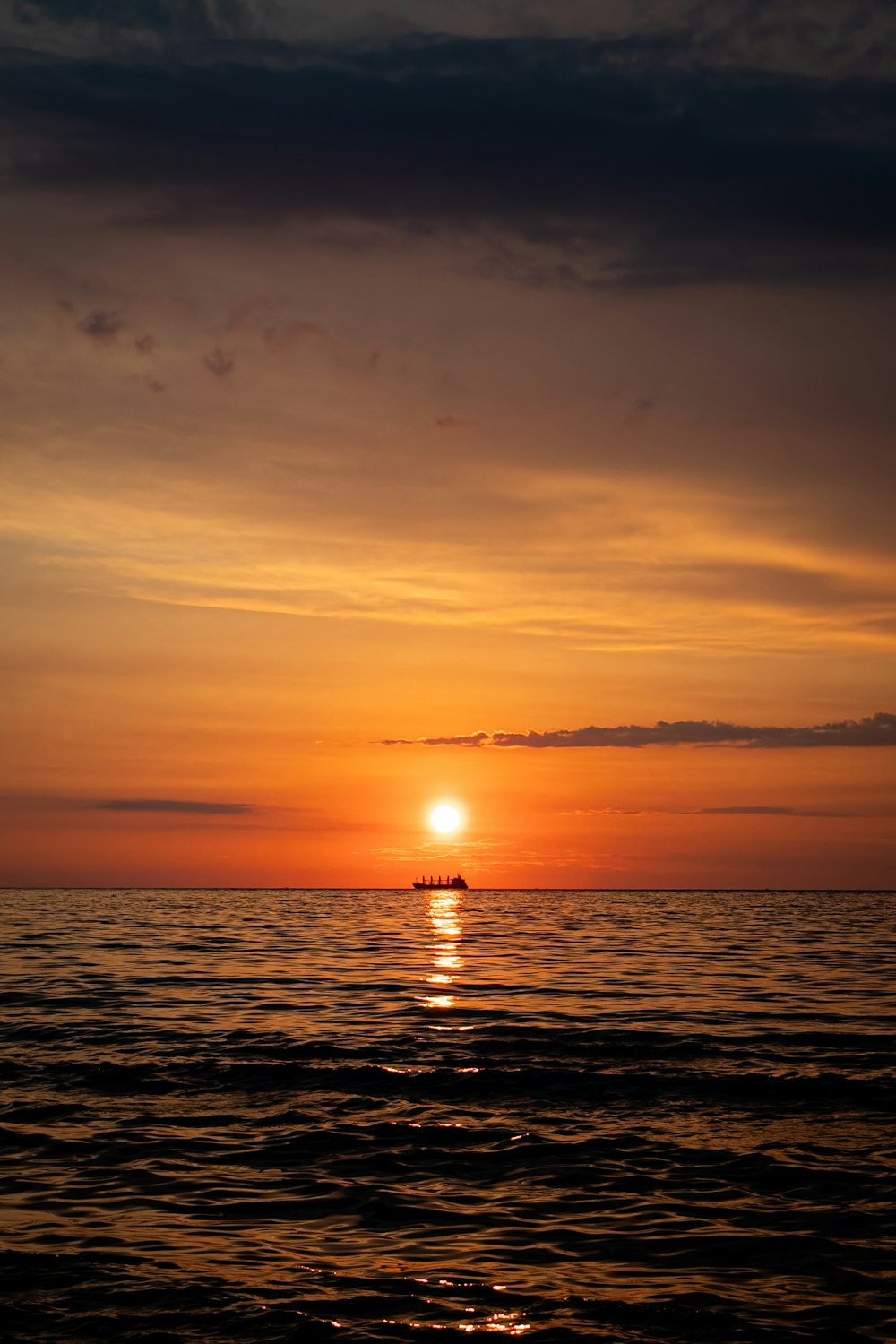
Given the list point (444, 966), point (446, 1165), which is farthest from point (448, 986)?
point (446, 1165)

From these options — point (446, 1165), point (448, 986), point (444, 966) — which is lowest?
point (444, 966)

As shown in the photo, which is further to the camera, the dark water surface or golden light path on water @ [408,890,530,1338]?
the dark water surface

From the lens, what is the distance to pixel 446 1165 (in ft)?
51.1

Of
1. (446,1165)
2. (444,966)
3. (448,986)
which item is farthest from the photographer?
(444,966)

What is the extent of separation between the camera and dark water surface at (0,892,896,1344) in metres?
10.7

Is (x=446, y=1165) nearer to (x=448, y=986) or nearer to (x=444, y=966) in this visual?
(x=448, y=986)

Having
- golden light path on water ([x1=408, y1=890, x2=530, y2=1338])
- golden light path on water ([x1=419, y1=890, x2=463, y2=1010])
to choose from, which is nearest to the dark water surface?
golden light path on water ([x1=408, y1=890, x2=530, y2=1338])

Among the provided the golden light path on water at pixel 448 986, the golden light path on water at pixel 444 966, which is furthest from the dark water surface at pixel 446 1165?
the golden light path on water at pixel 444 966

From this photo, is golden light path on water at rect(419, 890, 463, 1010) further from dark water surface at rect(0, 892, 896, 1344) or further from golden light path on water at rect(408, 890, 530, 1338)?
dark water surface at rect(0, 892, 896, 1344)

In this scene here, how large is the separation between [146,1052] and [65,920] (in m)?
63.6

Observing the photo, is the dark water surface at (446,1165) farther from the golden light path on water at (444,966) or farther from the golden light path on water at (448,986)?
the golden light path on water at (444,966)

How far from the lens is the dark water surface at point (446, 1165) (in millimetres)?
10688

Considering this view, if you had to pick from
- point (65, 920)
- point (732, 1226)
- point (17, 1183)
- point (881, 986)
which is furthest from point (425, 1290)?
point (65, 920)

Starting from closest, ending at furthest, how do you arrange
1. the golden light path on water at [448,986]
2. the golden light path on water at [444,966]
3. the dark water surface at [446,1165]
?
1. the golden light path on water at [448,986]
2. the dark water surface at [446,1165]
3. the golden light path on water at [444,966]
